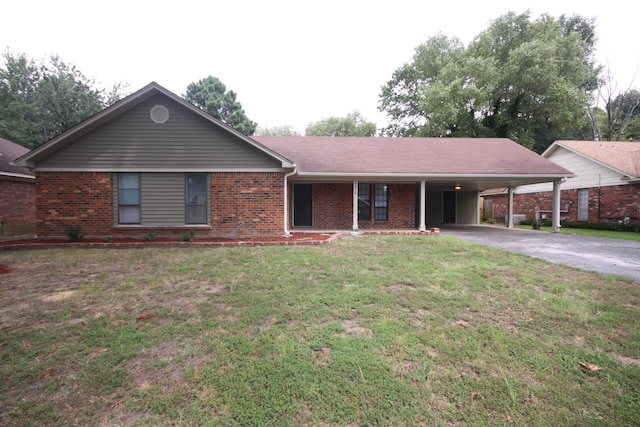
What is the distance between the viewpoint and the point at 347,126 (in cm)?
3950

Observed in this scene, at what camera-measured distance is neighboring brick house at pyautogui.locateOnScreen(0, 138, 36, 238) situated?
12.2 meters

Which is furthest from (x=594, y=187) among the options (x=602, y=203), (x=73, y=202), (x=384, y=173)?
(x=73, y=202)

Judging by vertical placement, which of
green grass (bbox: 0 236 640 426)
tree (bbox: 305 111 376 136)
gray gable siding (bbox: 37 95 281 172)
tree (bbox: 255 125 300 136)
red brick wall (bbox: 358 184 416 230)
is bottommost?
green grass (bbox: 0 236 640 426)

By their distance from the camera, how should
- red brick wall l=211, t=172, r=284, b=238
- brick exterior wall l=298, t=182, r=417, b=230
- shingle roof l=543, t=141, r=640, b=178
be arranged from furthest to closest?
shingle roof l=543, t=141, r=640, b=178 < brick exterior wall l=298, t=182, r=417, b=230 < red brick wall l=211, t=172, r=284, b=238

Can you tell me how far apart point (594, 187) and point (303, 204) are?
16340mm

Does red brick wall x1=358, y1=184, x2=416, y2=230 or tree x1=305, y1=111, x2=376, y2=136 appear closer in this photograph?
red brick wall x1=358, y1=184, x2=416, y2=230

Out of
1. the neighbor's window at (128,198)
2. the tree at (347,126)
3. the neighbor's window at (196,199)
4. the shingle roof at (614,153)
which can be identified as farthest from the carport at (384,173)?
the tree at (347,126)

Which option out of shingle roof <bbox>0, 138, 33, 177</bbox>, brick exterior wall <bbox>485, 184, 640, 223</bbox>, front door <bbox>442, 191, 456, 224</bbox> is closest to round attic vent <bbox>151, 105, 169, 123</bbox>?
shingle roof <bbox>0, 138, 33, 177</bbox>

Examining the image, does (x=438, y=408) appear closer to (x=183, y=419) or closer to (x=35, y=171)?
(x=183, y=419)

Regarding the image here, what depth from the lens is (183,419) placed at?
6.51 ft

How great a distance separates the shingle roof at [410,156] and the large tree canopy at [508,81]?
27.6 feet

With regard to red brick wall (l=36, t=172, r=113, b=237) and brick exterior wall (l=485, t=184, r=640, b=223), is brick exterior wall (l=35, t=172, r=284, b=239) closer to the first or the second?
red brick wall (l=36, t=172, r=113, b=237)

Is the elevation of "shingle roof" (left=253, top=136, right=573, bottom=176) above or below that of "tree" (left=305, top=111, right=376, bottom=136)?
below

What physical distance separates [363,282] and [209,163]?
21.9ft
